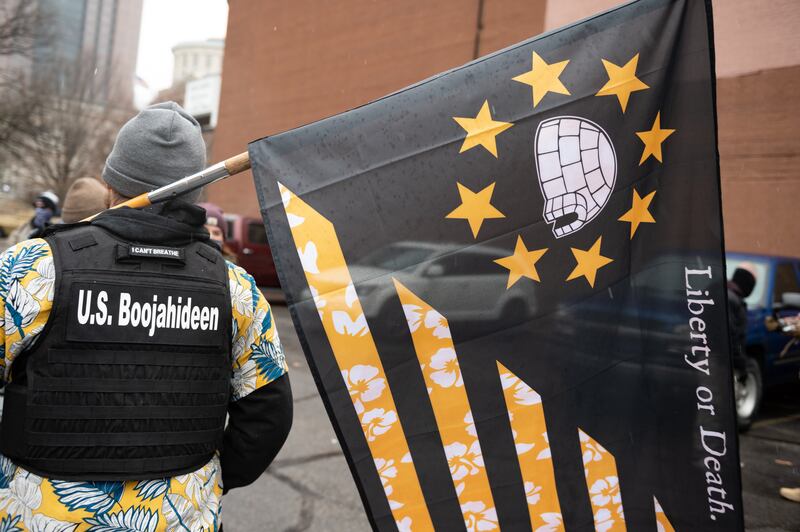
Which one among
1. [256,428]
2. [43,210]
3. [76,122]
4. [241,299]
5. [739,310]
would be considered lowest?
[256,428]

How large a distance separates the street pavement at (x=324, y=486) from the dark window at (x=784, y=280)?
1.44 m

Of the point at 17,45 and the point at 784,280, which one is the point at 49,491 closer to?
the point at 784,280

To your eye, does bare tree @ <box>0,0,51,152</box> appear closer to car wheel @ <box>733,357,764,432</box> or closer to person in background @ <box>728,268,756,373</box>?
person in background @ <box>728,268,756,373</box>

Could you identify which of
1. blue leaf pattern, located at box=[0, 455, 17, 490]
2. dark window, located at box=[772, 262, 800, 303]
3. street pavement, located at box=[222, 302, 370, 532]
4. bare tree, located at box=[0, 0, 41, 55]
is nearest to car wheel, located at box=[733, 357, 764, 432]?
dark window, located at box=[772, 262, 800, 303]

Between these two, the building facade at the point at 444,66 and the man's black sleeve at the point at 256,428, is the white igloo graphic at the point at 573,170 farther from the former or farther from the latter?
the building facade at the point at 444,66

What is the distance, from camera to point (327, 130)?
5.58ft

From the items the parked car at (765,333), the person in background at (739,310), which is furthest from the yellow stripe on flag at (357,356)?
the parked car at (765,333)

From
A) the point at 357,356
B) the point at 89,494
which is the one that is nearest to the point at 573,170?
the point at 357,356

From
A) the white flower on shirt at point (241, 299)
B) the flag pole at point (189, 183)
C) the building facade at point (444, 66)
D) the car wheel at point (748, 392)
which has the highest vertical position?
the building facade at point (444, 66)

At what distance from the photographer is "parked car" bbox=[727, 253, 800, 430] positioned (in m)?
6.82

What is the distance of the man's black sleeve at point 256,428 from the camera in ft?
5.82

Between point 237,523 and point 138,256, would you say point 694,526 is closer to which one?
point 138,256

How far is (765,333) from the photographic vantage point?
702 centimetres

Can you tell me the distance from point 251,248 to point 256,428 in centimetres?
1450
